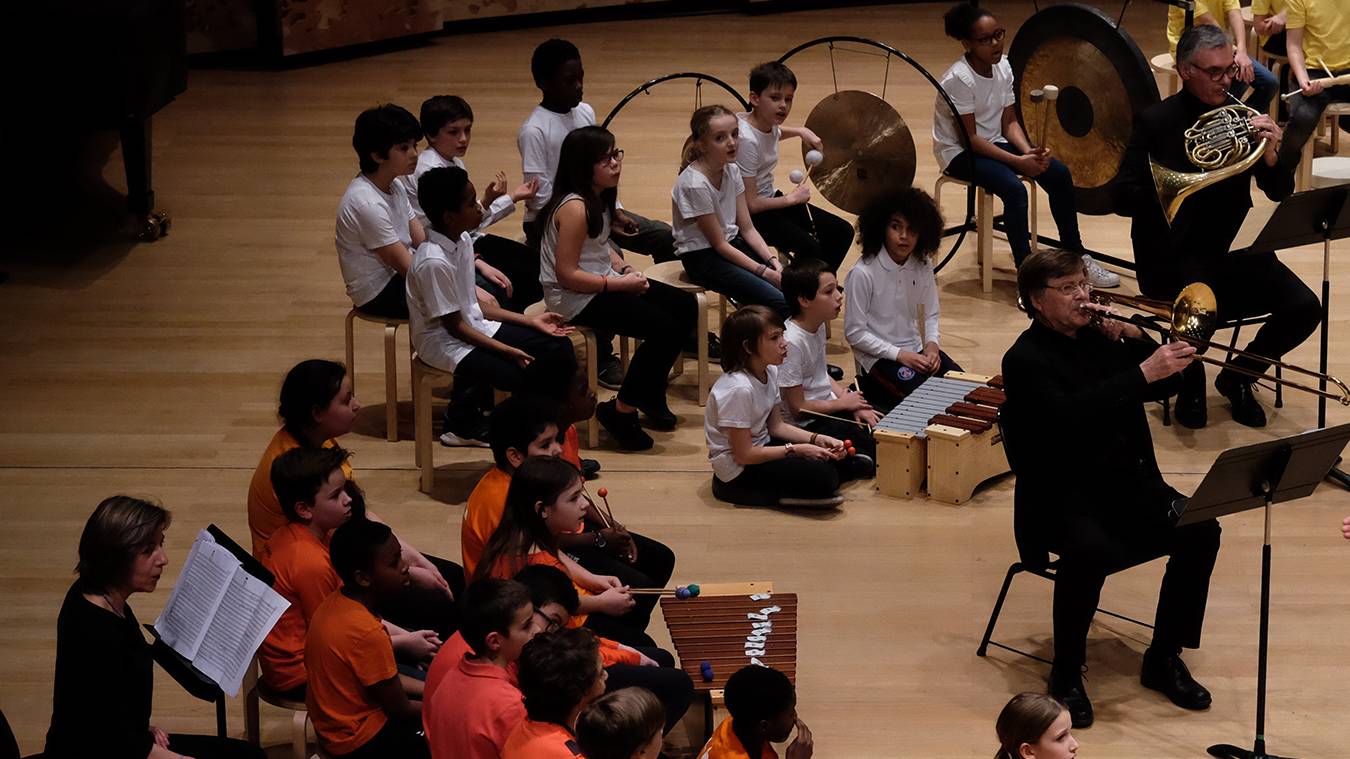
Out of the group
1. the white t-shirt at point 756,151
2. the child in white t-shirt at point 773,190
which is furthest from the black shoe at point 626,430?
the white t-shirt at point 756,151

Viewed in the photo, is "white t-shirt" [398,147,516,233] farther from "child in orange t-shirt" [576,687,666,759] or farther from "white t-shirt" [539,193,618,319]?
"child in orange t-shirt" [576,687,666,759]

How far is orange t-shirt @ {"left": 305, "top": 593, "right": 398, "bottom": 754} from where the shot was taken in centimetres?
437

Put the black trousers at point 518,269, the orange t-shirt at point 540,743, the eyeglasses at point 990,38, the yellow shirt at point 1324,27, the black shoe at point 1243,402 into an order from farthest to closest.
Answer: the yellow shirt at point 1324,27
the eyeglasses at point 990,38
the black trousers at point 518,269
the black shoe at point 1243,402
the orange t-shirt at point 540,743

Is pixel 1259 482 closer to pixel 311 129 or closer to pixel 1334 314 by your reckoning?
pixel 1334 314

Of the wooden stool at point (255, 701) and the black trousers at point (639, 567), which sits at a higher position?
the black trousers at point (639, 567)

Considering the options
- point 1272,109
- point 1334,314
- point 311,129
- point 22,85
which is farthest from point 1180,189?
point 311,129

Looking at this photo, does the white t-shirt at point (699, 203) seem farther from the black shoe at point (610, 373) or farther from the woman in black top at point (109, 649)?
the woman in black top at point (109, 649)

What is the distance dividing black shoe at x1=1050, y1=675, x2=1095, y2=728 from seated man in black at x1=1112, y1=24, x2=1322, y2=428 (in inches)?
86.5

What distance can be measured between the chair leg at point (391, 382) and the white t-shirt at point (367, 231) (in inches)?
6.5

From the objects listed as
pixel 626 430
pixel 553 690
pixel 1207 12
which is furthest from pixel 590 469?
pixel 1207 12

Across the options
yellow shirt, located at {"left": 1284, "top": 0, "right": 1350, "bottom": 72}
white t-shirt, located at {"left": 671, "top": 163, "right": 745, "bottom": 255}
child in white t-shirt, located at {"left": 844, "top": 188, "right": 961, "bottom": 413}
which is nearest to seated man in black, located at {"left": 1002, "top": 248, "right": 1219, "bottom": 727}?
child in white t-shirt, located at {"left": 844, "top": 188, "right": 961, "bottom": 413}

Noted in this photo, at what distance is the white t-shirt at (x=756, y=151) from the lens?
25.5 ft

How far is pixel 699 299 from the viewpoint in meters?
7.32

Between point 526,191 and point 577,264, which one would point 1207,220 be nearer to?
point 577,264
